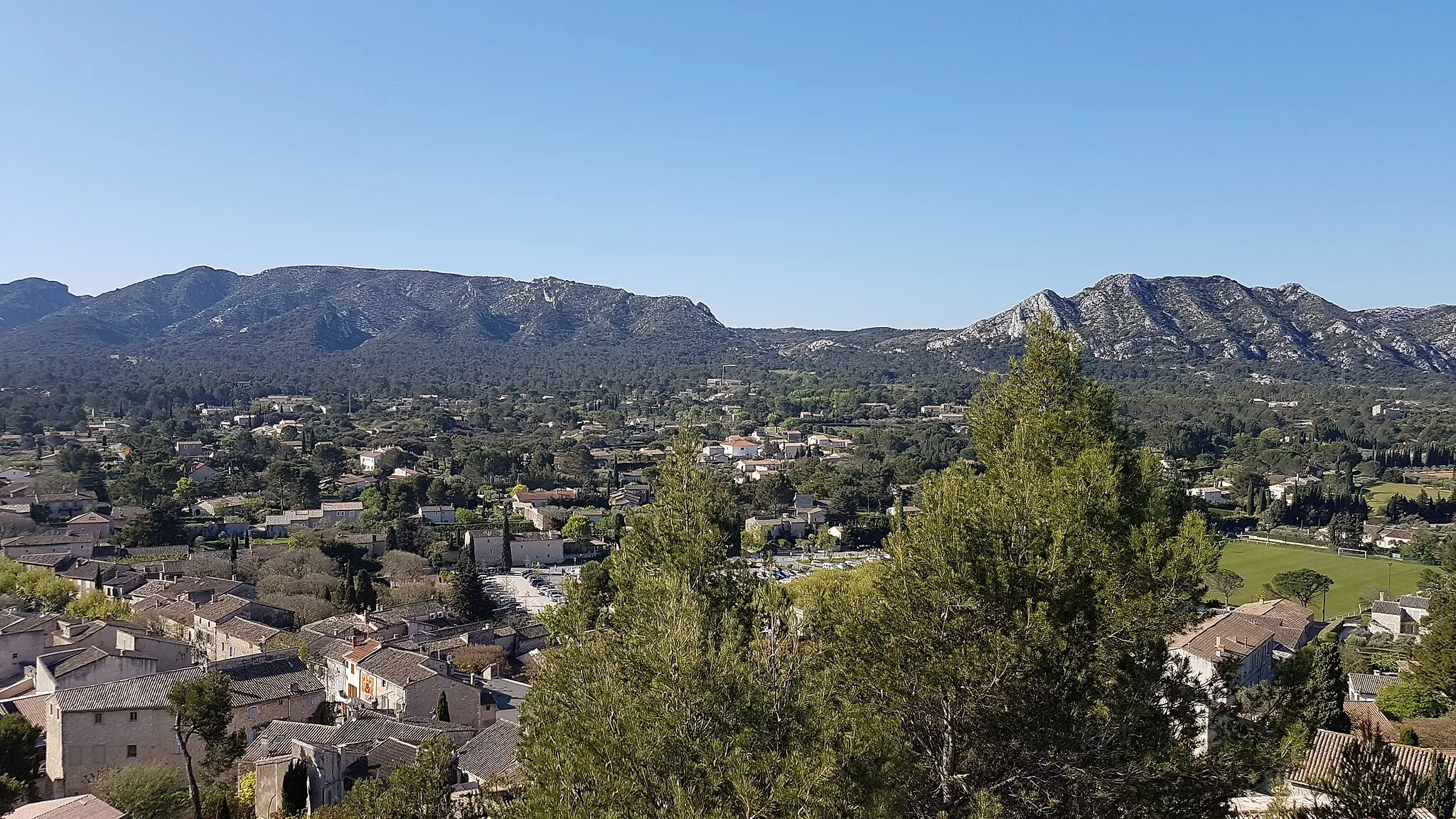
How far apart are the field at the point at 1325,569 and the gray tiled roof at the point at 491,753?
2964cm

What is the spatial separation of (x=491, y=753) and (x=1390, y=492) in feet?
219

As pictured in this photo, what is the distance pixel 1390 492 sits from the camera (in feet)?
212

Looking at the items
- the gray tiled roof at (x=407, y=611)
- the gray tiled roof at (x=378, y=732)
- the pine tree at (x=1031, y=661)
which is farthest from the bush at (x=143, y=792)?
the gray tiled roof at (x=407, y=611)

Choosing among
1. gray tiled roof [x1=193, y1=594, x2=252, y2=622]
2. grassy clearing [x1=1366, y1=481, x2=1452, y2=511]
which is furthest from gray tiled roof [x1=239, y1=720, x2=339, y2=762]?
grassy clearing [x1=1366, y1=481, x2=1452, y2=511]

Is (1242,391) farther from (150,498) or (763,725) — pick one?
(763,725)

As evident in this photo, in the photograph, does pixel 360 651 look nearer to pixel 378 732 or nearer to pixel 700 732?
pixel 378 732

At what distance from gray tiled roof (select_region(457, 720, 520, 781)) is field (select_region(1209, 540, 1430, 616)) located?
29.6 meters

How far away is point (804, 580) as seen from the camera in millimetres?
9750

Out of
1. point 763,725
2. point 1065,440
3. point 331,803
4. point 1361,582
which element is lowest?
point 1361,582

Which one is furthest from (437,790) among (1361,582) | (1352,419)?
(1352,419)

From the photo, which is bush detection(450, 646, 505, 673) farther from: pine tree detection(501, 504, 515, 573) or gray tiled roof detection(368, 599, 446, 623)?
pine tree detection(501, 504, 515, 573)

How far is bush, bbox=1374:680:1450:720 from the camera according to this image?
808 inches

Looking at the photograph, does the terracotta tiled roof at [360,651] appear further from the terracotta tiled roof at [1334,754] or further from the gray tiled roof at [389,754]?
the terracotta tiled roof at [1334,754]

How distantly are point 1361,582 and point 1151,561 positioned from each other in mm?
42253
